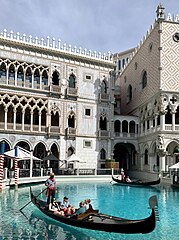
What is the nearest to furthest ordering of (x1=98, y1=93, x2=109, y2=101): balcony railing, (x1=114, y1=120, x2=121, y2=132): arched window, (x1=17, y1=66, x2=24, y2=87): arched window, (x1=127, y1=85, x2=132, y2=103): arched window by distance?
Result: (x1=17, y1=66, x2=24, y2=87): arched window → (x1=98, y1=93, x2=109, y2=101): balcony railing → (x1=114, y1=120, x2=121, y2=132): arched window → (x1=127, y1=85, x2=132, y2=103): arched window

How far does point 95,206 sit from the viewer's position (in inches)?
436

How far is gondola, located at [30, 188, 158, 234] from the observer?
6.29 meters

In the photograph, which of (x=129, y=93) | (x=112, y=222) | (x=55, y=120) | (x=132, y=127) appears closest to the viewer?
(x=112, y=222)

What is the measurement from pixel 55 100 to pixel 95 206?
1245 centimetres

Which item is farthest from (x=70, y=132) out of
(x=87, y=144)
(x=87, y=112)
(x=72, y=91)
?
(x=72, y=91)

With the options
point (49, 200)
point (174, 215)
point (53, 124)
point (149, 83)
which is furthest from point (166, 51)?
point (49, 200)

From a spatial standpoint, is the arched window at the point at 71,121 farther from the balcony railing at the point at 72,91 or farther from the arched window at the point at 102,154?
the arched window at the point at 102,154

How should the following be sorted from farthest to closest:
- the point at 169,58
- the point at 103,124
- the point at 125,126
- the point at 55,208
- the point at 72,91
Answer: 1. the point at 125,126
2. the point at 103,124
3. the point at 72,91
4. the point at 169,58
5. the point at 55,208

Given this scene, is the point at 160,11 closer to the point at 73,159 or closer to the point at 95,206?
the point at 73,159

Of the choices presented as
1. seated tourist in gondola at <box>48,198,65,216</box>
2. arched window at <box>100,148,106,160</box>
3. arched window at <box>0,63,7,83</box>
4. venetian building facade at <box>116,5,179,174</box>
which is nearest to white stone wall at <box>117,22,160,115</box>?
venetian building facade at <box>116,5,179,174</box>

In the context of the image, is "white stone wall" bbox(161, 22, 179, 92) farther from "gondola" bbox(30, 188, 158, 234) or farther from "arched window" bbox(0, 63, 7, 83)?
"gondola" bbox(30, 188, 158, 234)

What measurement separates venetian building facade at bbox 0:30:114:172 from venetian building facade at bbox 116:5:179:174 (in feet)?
9.50

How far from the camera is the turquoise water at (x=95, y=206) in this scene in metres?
7.16

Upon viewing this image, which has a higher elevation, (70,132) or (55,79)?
(55,79)
